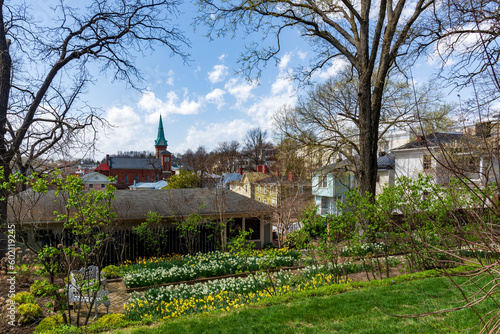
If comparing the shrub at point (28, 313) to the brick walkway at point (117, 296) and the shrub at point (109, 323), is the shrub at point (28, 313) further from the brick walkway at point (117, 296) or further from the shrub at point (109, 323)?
the brick walkway at point (117, 296)

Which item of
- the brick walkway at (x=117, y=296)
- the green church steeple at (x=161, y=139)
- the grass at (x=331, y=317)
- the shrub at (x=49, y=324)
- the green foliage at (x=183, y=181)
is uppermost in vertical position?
the green church steeple at (x=161, y=139)

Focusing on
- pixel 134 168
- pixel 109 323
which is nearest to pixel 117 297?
pixel 109 323

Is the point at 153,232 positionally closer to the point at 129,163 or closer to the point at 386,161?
the point at 386,161

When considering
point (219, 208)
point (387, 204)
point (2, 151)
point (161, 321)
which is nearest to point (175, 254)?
point (219, 208)

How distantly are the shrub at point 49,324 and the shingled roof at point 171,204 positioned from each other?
6.78 meters

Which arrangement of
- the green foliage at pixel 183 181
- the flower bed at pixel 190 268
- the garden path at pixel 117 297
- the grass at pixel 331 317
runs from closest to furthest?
1. the grass at pixel 331 317
2. the garden path at pixel 117 297
3. the flower bed at pixel 190 268
4. the green foliage at pixel 183 181

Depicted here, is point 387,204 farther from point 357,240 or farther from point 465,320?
point 465,320

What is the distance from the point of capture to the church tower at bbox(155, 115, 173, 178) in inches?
2844

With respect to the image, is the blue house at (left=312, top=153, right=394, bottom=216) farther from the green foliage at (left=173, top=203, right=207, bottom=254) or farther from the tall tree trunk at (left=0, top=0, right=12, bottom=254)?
the tall tree trunk at (left=0, top=0, right=12, bottom=254)

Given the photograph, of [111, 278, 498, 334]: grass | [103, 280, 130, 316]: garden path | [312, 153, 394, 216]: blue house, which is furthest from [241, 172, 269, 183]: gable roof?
[111, 278, 498, 334]: grass

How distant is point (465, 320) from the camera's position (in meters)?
4.13

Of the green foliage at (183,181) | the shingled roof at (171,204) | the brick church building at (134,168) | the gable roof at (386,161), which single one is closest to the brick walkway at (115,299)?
the shingled roof at (171,204)

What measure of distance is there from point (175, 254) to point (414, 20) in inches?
514

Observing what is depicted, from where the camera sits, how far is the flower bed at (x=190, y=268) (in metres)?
9.14
